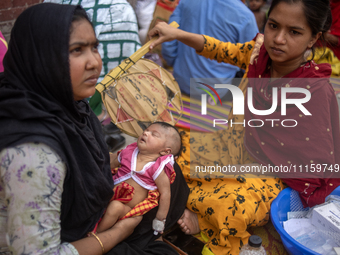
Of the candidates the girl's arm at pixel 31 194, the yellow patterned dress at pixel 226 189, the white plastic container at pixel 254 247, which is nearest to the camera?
the girl's arm at pixel 31 194

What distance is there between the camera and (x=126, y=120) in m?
2.04

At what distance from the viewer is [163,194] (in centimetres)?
160

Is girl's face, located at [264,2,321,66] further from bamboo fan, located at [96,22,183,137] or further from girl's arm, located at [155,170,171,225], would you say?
girl's arm, located at [155,170,171,225]

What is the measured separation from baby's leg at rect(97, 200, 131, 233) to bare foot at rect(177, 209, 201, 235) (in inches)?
18.7

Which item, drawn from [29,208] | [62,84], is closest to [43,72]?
[62,84]

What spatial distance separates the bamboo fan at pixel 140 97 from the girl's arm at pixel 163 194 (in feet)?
1.65

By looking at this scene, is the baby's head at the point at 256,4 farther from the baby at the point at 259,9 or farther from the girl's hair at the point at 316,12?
the girl's hair at the point at 316,12

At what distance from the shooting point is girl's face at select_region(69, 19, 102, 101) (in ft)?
3.46

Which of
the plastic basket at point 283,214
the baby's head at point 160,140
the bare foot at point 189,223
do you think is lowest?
the bare foot at point 189,223

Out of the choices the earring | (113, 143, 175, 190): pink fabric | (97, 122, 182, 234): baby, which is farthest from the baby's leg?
the earring

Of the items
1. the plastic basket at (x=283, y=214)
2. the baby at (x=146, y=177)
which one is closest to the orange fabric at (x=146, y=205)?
the baby at (x=146, y=177)

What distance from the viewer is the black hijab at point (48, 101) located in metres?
0.97

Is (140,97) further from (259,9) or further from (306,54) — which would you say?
(259,9)

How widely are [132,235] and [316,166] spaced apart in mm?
1097
